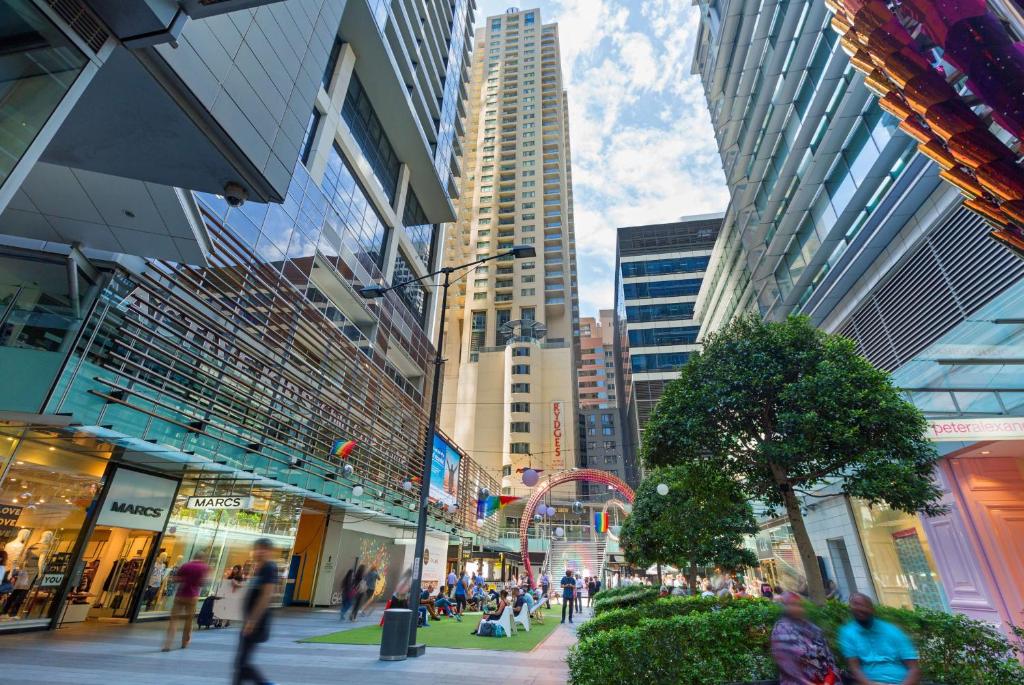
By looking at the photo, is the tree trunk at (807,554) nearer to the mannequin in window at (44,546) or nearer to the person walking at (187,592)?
the person walking at (187,592)

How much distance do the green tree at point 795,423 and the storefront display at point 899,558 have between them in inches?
120

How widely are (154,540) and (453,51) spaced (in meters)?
39.3

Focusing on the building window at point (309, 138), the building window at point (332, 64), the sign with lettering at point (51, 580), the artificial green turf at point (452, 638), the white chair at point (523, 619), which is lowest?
the artificial green turf at point (452, 638)

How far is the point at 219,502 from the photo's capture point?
1262 centimetres

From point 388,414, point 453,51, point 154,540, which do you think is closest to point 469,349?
point 453,51

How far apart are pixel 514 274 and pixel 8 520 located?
229ft

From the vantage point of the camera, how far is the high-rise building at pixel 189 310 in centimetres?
487

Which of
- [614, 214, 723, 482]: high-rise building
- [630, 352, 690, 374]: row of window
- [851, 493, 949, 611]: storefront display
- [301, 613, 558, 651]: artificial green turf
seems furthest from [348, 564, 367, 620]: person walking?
[630, 352, 690, 374]: row of window

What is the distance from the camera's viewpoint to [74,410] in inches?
332

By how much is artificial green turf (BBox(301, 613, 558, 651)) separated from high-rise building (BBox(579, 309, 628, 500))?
176 ft

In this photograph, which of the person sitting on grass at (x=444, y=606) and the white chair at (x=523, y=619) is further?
the person sitting on grass at (x=444, y=606)

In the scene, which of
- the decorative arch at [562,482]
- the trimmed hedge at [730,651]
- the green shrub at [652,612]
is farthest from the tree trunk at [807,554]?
the decorative arch at [562,482]

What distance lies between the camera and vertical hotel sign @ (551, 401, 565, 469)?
61.2 metres

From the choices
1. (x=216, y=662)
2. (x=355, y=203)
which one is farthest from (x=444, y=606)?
(x=355, y=203)
